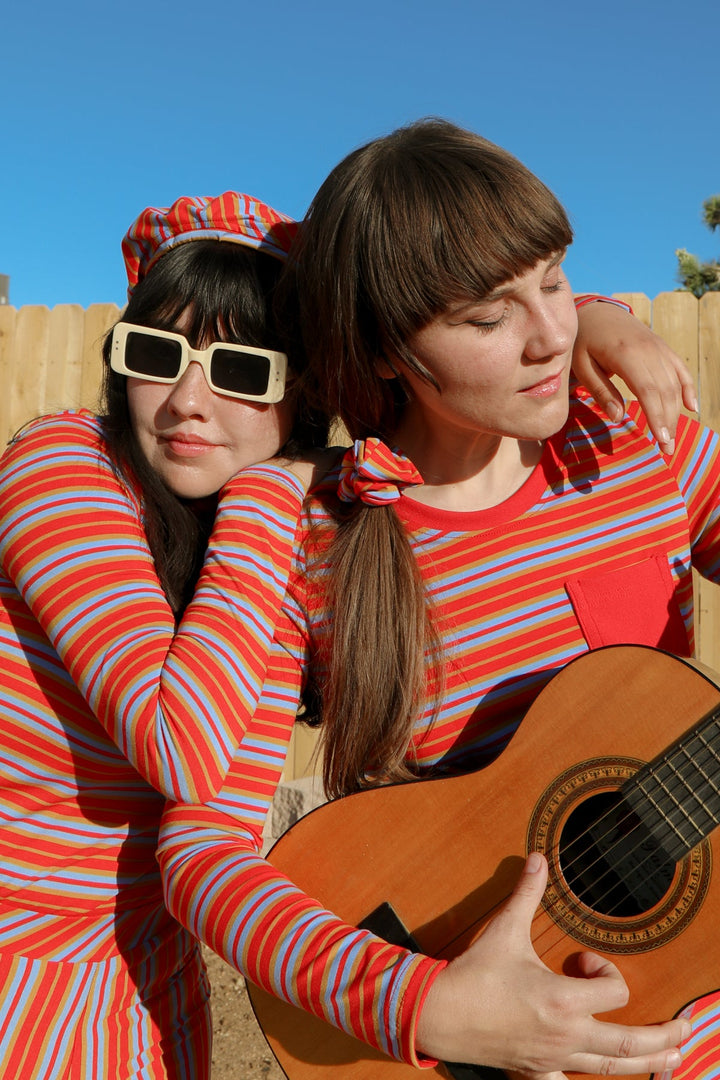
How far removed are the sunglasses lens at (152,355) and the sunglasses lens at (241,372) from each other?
2.9 inches

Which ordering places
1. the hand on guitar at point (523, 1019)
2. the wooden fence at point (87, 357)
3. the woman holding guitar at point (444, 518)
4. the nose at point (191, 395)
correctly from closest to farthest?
the hand on guitar at point (523, 1019)
the woman holding guitar at point (444, 518)
the nose at point (191, 395)
the wooden fence at point (87, 357)

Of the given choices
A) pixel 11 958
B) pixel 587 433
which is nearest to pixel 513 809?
pixel 587 433

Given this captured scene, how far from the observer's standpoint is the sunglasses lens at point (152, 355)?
5.67 ft

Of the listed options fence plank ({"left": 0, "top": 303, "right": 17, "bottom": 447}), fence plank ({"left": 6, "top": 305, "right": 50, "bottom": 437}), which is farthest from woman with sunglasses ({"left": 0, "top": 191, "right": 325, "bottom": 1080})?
fence plank ({"left": 0, "top": 303, "right": 17, "bottom": 447})

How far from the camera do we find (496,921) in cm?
131

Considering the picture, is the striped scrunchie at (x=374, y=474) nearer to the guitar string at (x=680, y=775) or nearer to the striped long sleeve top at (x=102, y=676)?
the striped long sleeve top at (x=102, y=676)

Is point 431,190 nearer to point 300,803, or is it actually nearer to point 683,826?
point 683,826

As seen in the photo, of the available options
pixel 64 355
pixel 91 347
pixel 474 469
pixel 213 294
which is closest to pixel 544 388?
pixel 474 469

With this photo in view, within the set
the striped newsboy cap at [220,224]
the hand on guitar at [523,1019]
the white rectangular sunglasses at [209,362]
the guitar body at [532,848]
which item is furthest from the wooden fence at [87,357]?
the hand on guitar at [523,1019]

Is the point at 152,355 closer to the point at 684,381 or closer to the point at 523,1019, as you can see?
the point at 684,381

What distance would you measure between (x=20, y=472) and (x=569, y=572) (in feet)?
2.96

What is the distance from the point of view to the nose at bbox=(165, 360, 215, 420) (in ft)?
5.52

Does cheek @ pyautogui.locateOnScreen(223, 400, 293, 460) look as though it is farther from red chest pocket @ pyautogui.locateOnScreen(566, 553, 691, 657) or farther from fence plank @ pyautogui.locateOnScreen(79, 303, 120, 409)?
fence plank @ pyautogui.locateOnScreen(79, 303, 120, 409)

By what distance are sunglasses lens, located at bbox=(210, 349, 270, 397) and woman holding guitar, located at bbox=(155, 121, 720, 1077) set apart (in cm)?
9
